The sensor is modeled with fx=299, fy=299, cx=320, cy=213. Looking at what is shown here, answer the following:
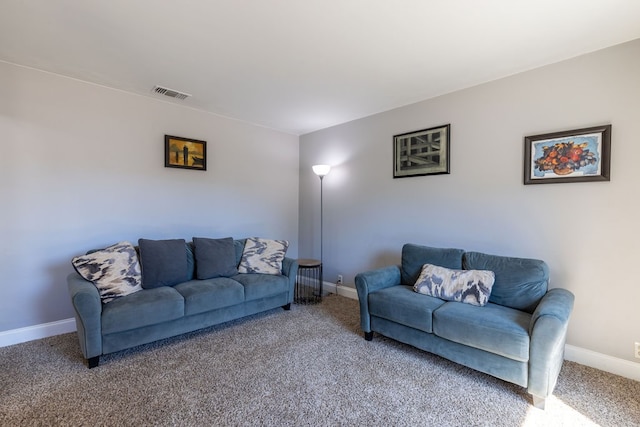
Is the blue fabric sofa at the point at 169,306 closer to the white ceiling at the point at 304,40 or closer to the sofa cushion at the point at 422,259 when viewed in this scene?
the sofa cushion at the point at 422,259

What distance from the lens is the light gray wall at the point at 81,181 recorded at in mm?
2734

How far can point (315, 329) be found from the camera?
311cm

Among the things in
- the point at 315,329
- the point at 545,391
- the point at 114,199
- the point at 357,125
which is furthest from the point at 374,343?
the point at 114,199

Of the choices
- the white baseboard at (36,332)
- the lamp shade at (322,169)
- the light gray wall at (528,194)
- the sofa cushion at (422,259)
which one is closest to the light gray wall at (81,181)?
the white baseboard at (36,332)

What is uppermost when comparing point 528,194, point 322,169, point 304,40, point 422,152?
point 304,40

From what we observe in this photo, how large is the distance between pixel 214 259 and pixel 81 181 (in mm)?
1537

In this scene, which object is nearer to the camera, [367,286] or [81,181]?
[367,286]

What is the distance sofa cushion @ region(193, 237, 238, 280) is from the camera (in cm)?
331

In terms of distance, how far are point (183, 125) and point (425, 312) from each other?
347 cm

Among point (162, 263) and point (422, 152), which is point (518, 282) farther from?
point (162, 263)

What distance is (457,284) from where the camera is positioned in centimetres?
264

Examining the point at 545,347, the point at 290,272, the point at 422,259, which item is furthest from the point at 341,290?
the point at 545,347

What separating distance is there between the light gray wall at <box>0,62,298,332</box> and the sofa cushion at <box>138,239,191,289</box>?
52 centimetres

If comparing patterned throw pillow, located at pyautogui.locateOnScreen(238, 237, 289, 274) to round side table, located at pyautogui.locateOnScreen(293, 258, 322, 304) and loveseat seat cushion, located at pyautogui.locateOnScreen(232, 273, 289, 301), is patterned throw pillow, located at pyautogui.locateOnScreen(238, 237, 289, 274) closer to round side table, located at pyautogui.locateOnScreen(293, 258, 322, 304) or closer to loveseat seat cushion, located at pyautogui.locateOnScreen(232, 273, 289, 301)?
loveseat seat cushion, located at pyautogui.locateOnScreen(232, 273, 289, 301)
